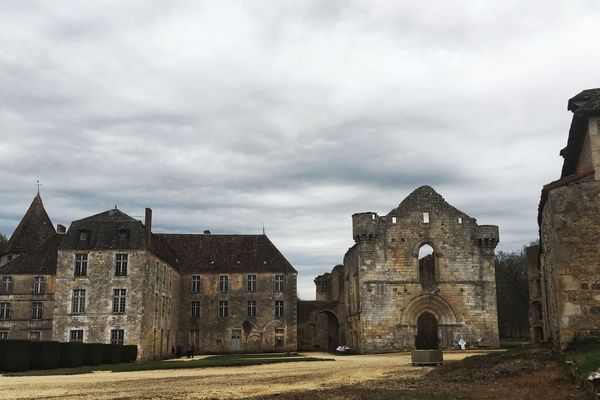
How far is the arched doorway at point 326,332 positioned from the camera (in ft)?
162

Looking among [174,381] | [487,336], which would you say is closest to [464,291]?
[487,336]

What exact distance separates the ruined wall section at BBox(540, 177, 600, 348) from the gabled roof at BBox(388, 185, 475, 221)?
862 inches

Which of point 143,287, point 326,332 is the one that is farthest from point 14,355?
point 326,332

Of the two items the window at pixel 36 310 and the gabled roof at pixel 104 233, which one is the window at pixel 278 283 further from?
the window at pixel 36 310

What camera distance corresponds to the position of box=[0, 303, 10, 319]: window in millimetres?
37750

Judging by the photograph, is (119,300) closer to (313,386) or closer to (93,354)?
(93,354)

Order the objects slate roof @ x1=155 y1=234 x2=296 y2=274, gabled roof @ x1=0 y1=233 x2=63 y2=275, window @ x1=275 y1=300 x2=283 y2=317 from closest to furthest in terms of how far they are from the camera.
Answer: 1. gabled roof @ x1=0 y1=233 x2=63 y2=275
2. window @ x1=275 y1=300 x2=283 y2=317
3. slate roof @ x1=155 y1=234 x2=296 y2=274

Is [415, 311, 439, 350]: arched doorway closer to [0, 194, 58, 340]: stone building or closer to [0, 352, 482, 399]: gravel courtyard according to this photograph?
[0, 352, 482, 399]: gravel courtyard

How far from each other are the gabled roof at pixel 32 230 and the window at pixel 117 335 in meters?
11.9

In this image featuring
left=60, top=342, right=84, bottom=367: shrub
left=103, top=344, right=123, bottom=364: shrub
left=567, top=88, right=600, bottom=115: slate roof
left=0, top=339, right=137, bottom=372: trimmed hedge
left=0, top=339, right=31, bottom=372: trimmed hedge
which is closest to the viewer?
left=567, top=88, right=600, bottom=115: slate roof

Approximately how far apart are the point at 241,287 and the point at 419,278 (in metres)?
13.2

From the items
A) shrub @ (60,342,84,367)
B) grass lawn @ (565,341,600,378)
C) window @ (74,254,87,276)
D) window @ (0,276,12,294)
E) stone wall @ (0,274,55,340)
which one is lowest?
shrub @ (60,342,84,367)

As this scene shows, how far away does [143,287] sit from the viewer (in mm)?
34062

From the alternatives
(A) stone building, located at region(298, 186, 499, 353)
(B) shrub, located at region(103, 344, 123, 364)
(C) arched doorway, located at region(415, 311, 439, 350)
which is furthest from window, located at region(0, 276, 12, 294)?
(C) arched doorway, located at region(415, 311, 439, 350)
